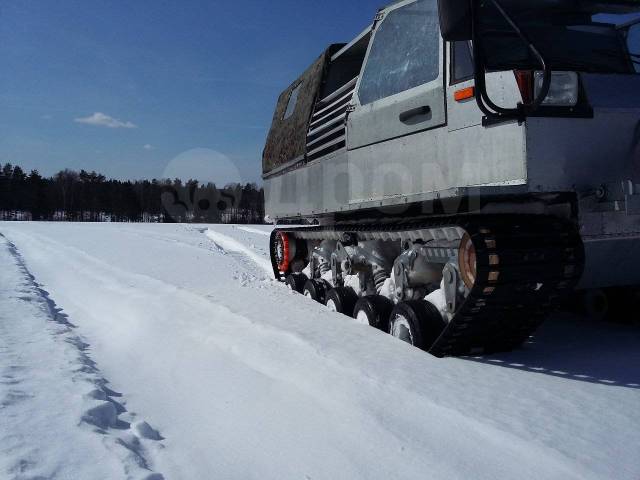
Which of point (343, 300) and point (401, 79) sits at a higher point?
point (401, 79)

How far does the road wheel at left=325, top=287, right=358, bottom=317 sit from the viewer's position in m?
5.12

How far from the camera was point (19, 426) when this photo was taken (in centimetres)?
238

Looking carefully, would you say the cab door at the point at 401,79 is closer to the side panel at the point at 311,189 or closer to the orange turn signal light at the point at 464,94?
the orange turn signal light at the point at 464,94

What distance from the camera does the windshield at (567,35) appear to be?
324cm

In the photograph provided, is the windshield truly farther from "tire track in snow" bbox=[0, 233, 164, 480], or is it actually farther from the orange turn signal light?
"tire track in snow" bbox=[0, 233, 164, 480]

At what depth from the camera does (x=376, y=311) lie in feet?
14.3

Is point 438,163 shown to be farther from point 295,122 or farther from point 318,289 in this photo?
point 295,122

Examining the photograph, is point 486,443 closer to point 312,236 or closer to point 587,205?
point 587,205

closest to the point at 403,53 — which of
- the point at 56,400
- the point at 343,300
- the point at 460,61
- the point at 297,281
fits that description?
the point at 460,61

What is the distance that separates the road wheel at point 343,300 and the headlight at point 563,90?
2.79 meters

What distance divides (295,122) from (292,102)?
79 cm

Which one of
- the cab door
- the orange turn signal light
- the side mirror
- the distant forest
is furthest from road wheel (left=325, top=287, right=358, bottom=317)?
the distant forest

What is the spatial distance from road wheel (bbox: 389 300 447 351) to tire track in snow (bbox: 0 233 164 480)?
1.87m

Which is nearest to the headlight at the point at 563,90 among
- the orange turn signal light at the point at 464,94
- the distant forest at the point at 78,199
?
the orange turn signal light at the point at 464,94
